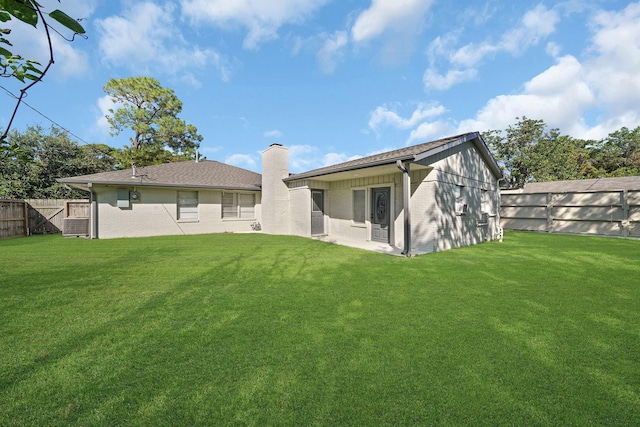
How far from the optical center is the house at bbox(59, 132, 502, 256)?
838 cm

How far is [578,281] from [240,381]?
590cm

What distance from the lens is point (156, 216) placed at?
12.0 m

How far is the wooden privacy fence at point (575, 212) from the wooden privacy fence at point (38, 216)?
2041cm

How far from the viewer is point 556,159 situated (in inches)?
926

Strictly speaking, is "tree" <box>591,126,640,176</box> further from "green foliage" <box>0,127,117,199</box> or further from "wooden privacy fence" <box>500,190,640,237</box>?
"green foliage" <box>0,127,117,199</box>

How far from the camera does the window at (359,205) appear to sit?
10.7 metres

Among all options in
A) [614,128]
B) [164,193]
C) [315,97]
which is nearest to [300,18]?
[315,97]

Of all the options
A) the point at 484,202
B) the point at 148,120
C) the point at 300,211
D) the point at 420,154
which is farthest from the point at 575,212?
the point at 148,120

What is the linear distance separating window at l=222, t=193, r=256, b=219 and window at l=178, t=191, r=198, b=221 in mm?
1286

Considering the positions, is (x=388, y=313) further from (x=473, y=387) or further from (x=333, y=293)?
(x=473, y=387)

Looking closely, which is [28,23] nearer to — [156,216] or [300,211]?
[300,211]

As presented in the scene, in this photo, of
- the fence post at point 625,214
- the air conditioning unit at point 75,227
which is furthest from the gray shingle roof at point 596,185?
the air conditioning unit at point 75,227

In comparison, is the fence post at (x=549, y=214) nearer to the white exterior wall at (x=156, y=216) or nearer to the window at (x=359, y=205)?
the window at (x=359, y=205)

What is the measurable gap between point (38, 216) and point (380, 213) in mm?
16102
